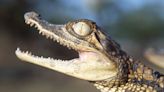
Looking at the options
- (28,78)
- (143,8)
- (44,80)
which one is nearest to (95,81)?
(44,80)

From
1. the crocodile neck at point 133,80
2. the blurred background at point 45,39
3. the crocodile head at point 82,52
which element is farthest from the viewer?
the blurred background at point 45,39

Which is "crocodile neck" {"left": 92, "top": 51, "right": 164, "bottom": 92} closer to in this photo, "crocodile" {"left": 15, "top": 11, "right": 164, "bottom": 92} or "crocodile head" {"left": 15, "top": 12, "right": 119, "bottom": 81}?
"crocodile" {"left": 15, "top": 11, "right": 164, "bottom": 92}

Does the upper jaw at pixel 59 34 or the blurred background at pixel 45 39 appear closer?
the upper jaw at pixel 59 34

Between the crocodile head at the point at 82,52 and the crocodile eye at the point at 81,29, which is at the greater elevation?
the crocodile eye at the point at 81,29

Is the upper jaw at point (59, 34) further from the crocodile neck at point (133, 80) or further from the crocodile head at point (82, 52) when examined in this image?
the crocodile neck at point (133, 80)

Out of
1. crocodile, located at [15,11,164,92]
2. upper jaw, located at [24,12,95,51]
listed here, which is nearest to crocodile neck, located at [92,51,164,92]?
crocodile, located at [15,11,164,92]

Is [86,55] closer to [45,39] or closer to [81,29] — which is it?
[81,29]

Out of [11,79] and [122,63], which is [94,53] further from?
[11,79]

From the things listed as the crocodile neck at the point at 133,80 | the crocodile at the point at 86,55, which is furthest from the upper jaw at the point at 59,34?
the crocodile neck at the point at 133,80
